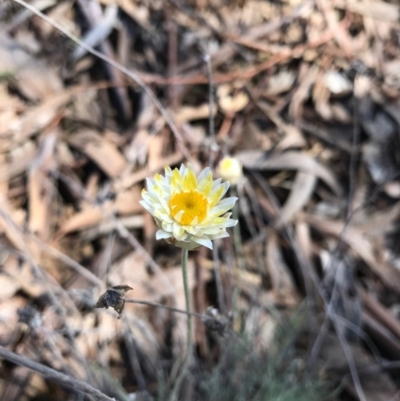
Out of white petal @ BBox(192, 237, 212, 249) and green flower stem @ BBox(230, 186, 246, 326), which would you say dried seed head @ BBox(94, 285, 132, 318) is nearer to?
white petal @ BBox(192, 237, 212, 249)

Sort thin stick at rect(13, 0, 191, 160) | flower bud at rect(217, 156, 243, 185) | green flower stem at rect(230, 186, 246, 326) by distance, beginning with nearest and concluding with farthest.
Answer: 1. thin stick at rect(13, 0, 191, 160)
2. flower bud at rect(217, 156, 243, 185)
3. green flower stem at rect(230, 186, 246, 326)

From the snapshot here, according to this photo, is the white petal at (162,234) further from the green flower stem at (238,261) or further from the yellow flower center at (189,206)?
the green flower stem at (238,261)

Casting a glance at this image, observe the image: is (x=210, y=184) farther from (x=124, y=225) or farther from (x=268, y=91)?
(x=268, y=91)

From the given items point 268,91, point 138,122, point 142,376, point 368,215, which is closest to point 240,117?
point 268,91

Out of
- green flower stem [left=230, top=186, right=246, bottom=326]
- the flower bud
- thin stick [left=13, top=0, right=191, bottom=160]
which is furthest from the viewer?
green flower stem [left=230, top=186, right=246, bottom=326]

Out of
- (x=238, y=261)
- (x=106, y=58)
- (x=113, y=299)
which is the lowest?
(x=238, y=261)

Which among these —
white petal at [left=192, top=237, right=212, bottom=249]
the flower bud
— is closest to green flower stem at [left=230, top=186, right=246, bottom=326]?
the flower bud

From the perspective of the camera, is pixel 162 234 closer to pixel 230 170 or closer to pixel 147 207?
pixel 147 207

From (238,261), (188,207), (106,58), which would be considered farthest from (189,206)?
(238,261)

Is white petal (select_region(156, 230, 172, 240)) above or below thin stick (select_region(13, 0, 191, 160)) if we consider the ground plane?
below
